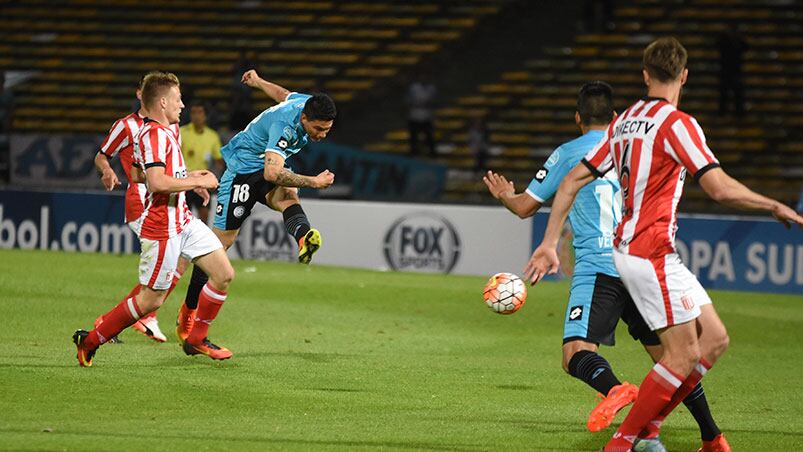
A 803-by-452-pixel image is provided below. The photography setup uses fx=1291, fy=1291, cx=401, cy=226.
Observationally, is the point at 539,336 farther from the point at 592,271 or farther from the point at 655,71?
the point at 655,71

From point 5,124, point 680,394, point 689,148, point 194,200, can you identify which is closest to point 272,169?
point 680,394

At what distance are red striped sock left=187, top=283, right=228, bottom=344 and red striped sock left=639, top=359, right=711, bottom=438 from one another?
4.16 metres

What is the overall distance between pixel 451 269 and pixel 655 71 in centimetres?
1258

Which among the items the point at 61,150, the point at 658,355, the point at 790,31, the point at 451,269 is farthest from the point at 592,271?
the point at 790,31

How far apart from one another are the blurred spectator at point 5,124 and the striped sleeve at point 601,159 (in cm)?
1941

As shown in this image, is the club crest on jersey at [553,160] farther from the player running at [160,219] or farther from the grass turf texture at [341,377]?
the player running at [160,219]

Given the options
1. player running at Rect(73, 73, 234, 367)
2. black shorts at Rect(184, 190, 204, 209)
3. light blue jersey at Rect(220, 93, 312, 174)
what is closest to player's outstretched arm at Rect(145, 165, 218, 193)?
player running at Rect(73, 73, 234, 367)

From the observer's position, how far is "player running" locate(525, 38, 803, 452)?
638cm

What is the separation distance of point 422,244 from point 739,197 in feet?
42.6

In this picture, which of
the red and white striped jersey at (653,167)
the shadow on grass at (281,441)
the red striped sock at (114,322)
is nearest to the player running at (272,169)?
the red striped sock at (114,322)

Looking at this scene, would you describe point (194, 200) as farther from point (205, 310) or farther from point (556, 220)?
point (556, 220)

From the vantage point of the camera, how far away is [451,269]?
19016 millimetres

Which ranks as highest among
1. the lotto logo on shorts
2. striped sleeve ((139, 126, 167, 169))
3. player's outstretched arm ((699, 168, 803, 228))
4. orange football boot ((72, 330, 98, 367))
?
player's outstretched arm ((699, 168, 803, 228))

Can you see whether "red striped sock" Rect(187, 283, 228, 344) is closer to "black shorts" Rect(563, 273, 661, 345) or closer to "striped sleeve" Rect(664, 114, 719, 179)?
"black shorts" Rect(563, 273, 661, 345)
